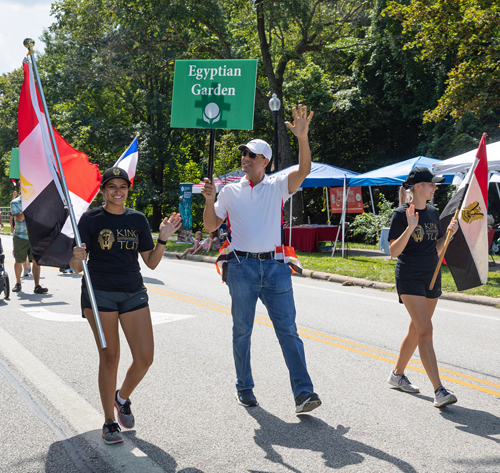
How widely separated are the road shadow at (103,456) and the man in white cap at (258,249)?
1125 millimetres

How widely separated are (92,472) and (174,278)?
9.77m

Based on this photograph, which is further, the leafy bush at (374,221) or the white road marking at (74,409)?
the leafy bush at (374,221)

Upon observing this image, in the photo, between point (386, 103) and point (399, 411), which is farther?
point (386, 103)

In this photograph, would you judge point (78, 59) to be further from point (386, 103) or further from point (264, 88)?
point (386, 103)

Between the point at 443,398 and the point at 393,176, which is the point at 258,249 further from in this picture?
the point at 393,176

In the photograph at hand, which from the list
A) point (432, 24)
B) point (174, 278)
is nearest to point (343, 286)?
point (174, 278)

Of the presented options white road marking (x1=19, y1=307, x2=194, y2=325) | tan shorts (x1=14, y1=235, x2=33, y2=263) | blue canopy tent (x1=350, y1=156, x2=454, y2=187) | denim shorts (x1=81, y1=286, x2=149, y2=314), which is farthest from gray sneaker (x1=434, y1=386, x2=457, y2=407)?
blue canopy tent (x1=350, y1=156, x2=454, y2=187)

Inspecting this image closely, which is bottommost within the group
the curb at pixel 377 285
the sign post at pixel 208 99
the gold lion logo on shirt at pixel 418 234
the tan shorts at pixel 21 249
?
the curb at pixel 377 285

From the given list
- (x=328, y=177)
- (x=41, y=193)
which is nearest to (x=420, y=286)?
(x=41, y=193)

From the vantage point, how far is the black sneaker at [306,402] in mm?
4062

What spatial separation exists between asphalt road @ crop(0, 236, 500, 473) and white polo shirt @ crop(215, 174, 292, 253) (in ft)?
4.37

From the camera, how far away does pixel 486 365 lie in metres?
5.66

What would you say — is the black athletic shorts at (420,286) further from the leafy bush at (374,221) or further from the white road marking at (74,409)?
the leafy bush at (374,221)

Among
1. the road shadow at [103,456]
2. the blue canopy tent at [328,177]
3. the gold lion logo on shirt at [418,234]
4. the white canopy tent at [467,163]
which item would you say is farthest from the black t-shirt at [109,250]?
the blue canopy tent at [328,177]
